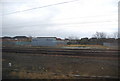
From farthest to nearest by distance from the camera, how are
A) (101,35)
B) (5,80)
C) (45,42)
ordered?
(101,35), (45,42), (5,80)

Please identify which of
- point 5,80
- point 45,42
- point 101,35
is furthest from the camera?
point 101,35

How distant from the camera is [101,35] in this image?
3086 inches

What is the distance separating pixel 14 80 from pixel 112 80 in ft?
16.0

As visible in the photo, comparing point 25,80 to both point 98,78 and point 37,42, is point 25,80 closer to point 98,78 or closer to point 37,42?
point 98,78

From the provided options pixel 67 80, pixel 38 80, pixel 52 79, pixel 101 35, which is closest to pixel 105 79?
pixel 67 80

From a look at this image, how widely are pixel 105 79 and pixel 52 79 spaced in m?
2.68

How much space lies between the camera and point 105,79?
8438 millimetres

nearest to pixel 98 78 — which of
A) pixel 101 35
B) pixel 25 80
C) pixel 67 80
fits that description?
pixel 67 80

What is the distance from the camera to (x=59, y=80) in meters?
8.22

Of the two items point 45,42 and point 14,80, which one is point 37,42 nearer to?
point 45,42

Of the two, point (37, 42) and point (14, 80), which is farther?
point (37, 42)

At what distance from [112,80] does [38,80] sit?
145 inches

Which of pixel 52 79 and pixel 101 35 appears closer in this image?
pixel 52 79

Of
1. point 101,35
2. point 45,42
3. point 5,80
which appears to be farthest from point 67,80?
point 101,35
